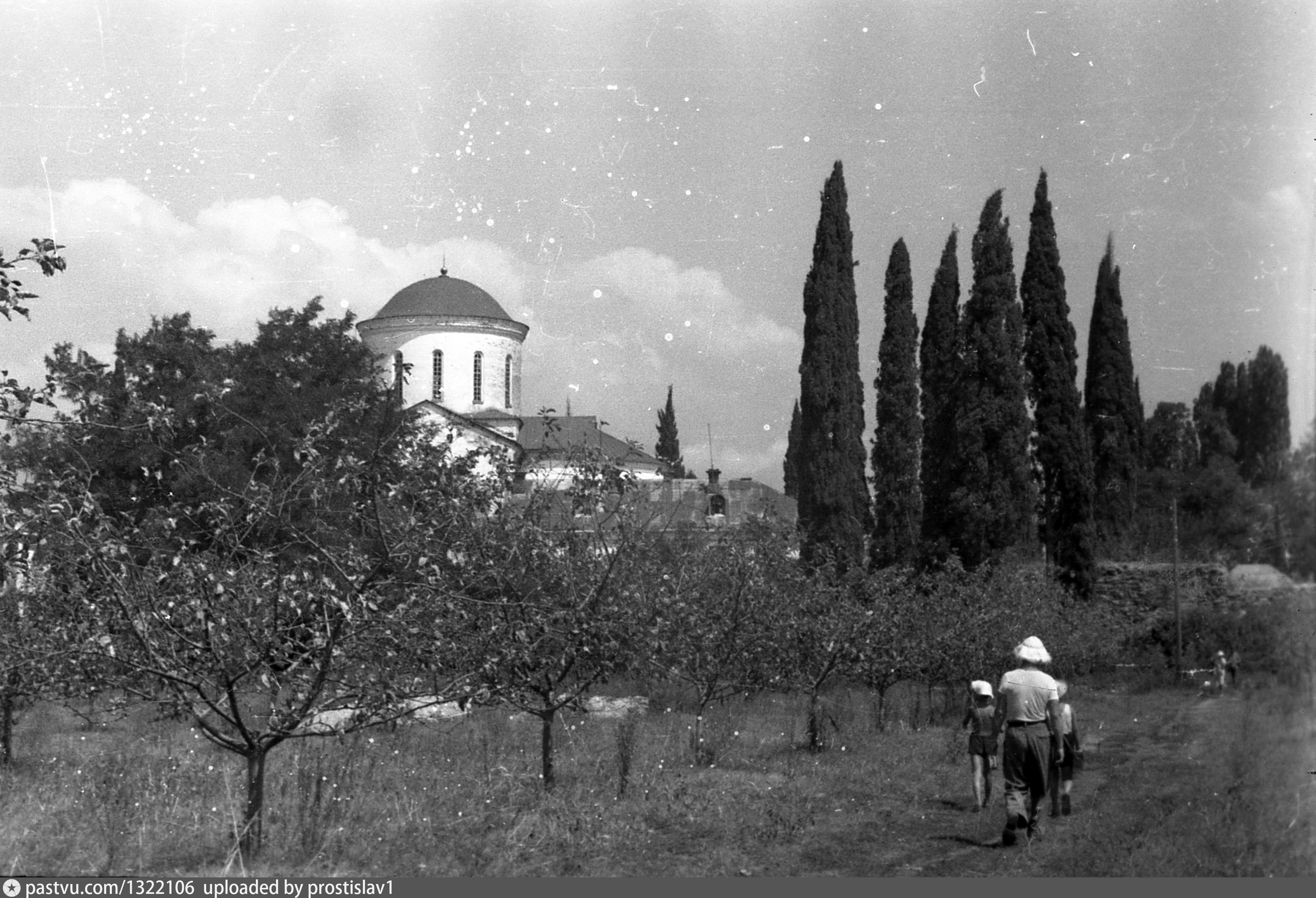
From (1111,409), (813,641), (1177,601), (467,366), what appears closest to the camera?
(1177,601)

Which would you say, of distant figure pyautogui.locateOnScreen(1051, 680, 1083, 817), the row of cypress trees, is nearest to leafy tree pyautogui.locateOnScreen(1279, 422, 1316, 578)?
distant figure pyautogui.locateOnScreen(1051, 680, 1083, 817)

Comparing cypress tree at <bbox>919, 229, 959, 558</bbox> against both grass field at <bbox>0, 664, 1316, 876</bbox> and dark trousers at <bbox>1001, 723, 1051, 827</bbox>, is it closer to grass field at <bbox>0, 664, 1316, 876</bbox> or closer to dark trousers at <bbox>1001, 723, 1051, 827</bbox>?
grass field at <bbox>0, 664, 1316, 876</bbox>

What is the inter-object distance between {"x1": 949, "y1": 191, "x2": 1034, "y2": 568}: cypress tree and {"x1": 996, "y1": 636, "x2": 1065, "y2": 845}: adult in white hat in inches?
703

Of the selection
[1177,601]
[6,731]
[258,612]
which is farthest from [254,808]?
[1177,601]

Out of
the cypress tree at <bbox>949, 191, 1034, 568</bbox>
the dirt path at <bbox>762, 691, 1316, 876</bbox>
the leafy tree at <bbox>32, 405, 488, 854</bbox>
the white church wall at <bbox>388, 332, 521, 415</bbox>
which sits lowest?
the dirt path at <bbox>762, 691, 1316, 876</bbox>

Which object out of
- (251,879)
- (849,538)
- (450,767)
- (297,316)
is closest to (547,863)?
(251,879)

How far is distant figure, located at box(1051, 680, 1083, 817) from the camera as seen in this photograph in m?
9.96

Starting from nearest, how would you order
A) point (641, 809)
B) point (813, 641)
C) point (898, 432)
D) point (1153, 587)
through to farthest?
point (641, 809), point (813, 641), point (1153, 587), point (898, 432)

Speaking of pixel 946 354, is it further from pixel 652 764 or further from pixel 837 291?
pixel 652 764

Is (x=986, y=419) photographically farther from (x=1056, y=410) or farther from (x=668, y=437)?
(x=668, y=437)

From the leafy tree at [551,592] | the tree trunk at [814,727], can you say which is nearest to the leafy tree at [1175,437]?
the leafy tree at [551,592]

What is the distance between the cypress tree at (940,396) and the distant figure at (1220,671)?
18636 millimetres

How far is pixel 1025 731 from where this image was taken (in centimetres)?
860

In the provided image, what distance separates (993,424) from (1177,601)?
15679 millimetres
